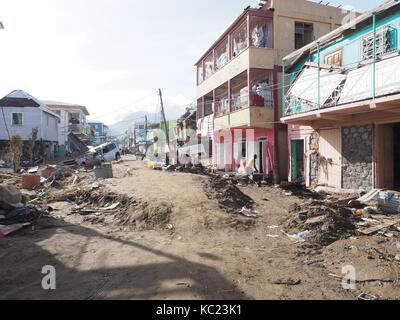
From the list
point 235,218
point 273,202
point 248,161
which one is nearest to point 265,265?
point 235,218

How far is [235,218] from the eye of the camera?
8.77 meters

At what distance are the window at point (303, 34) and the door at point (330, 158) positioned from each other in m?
6.78

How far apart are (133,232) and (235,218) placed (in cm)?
291

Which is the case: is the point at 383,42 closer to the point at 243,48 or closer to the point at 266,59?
the point at 266,59

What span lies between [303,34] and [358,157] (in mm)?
9380

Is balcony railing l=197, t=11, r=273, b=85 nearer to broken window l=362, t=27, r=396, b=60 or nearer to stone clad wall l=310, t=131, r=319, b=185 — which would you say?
stone clad wall l=310, t=131, r=319, b=185

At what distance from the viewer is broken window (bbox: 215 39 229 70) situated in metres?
20.8

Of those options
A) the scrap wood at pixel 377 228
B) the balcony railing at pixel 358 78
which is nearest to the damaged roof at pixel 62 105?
the balcony railing at pixel 358 78

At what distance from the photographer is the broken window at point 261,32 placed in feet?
55.1

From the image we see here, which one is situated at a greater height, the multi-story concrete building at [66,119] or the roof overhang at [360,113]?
the multi-story concrete building at [66,119]

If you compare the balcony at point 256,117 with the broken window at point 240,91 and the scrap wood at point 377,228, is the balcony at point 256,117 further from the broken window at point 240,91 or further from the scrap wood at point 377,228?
the scrap wood at point 377,228

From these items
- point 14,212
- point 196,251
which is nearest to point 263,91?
point 196,251

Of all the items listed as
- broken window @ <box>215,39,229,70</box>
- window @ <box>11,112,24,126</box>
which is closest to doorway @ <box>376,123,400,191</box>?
broken window @ <box>215,39,229,70</box>

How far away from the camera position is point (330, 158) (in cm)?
1297
